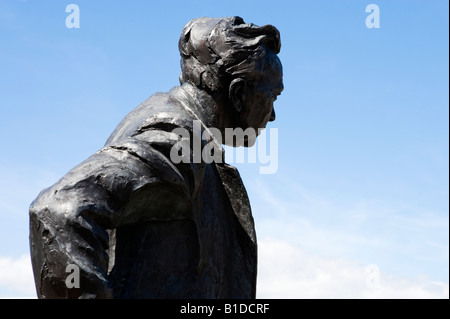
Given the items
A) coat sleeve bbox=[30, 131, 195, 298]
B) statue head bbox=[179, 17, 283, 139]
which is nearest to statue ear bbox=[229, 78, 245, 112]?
statue head bbox=[179, 17, 283, 139]

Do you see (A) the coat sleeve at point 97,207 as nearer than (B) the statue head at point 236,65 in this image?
Yes

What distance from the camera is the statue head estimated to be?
5465 mm

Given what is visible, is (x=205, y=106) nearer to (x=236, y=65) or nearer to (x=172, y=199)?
(x=236, y=65)

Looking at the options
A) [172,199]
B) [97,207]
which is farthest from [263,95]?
[97,207]

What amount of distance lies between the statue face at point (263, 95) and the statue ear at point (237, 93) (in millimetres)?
19

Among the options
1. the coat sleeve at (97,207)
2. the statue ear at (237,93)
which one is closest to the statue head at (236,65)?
the statue ear at (237,93)

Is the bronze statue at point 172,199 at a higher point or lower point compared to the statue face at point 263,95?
lower

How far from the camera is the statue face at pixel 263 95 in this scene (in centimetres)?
552

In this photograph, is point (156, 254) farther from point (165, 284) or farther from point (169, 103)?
point (169, 103)

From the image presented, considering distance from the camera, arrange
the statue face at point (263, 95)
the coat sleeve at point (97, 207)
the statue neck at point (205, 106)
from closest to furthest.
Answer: the coat sleeve at point (97, 207) → the statue neck at point (205, 106) → the statue face at point (263, 95)

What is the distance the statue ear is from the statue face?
19mm

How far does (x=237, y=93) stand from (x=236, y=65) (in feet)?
0.55

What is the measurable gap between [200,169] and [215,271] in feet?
1.97

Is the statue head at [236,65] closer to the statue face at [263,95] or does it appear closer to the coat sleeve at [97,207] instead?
the statue face at [263,95]
